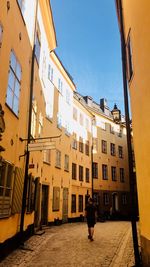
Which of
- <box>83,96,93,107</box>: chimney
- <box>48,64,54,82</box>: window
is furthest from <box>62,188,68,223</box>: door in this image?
<box>83,96,93,107</box>: chimney

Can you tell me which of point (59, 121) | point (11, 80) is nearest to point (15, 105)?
point (11, 80)

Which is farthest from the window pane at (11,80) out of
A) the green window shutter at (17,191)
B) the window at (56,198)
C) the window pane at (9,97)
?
the window at (56,198)

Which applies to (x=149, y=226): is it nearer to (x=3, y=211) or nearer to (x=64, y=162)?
(x=3, y=211)

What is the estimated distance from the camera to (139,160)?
7.31 meters

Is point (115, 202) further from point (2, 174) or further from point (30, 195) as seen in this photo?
point (2, 174)

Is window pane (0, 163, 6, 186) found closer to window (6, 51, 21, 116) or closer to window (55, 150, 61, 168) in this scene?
window (6, 51, 21, 116)

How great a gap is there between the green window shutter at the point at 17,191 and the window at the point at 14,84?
204 centimetres

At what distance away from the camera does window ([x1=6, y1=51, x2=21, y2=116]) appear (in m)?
8.08

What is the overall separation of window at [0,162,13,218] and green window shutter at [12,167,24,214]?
1.11 feet

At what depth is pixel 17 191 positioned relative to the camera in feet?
28.3

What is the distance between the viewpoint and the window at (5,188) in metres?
7.23

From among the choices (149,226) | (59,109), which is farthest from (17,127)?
(59,109)

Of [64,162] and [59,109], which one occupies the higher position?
[59,109]

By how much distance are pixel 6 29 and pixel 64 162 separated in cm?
1486
